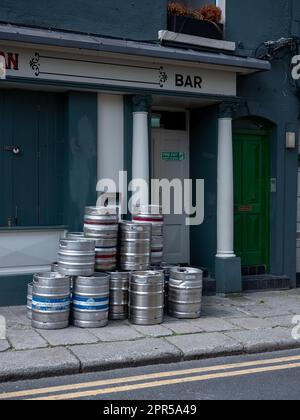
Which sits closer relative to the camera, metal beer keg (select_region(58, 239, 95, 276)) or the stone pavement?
the stone pavement

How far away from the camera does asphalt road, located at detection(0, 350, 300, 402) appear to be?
5887mm

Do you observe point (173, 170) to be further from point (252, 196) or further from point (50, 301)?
point (50, 301)

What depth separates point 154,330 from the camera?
8094 mm

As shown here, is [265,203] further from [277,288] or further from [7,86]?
[7,86]

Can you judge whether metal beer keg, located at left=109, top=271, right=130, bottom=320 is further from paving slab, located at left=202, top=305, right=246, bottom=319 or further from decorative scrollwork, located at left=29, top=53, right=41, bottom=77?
decorative scrollwork, located at left=29, top=53, right=41, bottom=77

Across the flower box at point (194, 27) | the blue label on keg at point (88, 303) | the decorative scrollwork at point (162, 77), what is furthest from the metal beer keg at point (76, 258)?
the flower box at point (194, 27)

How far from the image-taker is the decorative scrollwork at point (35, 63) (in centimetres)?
902

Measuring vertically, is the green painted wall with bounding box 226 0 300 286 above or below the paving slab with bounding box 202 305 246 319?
above

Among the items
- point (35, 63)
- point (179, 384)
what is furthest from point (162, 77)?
point (179, 384)

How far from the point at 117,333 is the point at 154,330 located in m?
0.51

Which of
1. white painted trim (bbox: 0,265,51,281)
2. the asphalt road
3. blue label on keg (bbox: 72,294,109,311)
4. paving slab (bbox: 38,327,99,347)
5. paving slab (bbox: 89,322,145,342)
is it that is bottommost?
the asphalt road

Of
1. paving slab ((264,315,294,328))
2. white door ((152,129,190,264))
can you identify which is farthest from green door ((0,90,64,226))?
paving slab ((264,315,294,328))

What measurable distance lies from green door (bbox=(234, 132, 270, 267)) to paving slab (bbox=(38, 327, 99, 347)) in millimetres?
4432

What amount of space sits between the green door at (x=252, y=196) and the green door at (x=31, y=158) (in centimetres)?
343
